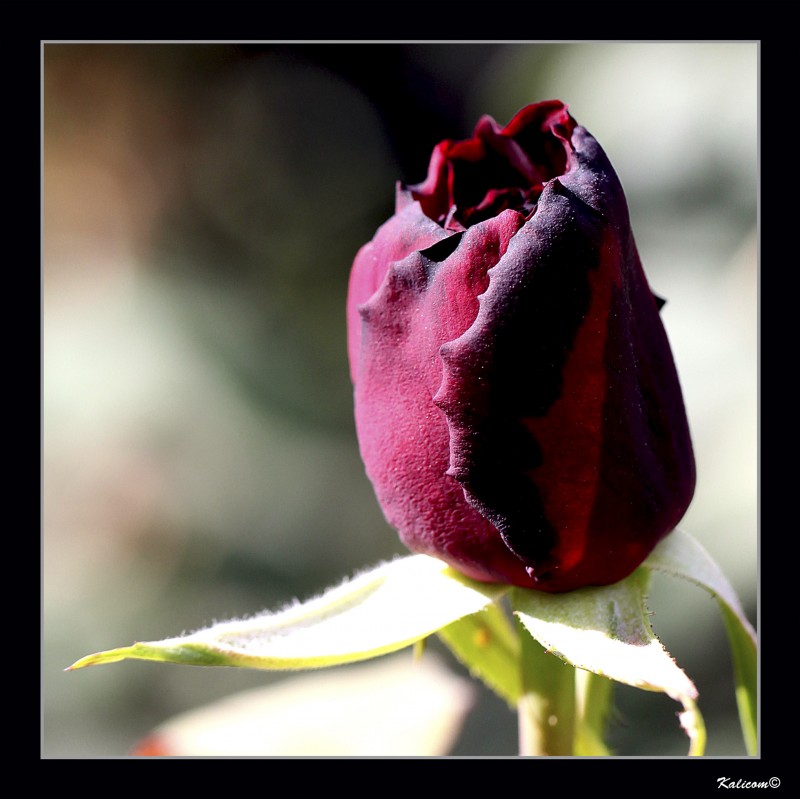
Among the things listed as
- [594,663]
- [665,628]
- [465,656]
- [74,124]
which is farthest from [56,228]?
[594,663]

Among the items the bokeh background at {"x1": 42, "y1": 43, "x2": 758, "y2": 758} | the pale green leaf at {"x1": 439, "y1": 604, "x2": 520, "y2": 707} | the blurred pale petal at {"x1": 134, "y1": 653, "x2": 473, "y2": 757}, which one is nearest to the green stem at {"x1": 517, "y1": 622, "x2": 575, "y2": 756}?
the pale green leaf at {"x1": 439, "y1": 604, "x2": 520, "y2": 707}

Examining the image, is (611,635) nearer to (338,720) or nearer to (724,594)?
(724,594)

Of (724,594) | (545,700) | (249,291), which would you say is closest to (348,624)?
(545,700)

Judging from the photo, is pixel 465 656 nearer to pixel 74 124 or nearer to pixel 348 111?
pixel 348 111

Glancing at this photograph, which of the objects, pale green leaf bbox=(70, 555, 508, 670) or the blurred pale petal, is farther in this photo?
the blurred pale petal

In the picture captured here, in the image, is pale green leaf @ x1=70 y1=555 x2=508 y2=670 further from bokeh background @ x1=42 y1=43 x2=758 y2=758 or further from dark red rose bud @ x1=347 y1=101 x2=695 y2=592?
bokeh background @ x1=42 y1=43 x2=758 y2=758

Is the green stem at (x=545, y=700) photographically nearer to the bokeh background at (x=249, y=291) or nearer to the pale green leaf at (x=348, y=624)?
the pale green leaf at (x=348, y=624)
